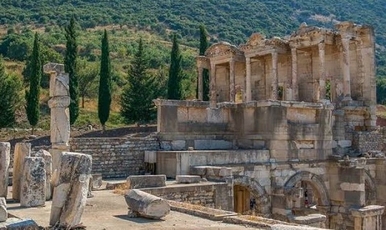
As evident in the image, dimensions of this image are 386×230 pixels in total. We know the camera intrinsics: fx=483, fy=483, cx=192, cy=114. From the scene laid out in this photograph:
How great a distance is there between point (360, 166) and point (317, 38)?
850cm

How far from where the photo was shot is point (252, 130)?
64.8 ft

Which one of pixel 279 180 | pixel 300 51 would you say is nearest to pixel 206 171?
pixel 279 180

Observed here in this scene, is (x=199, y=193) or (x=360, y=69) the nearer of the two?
(x=199, y=193)

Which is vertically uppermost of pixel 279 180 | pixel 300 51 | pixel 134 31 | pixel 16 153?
pixel 134 31

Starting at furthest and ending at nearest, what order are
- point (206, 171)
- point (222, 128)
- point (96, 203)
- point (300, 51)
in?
point (300, 51) < point (222, 128) < point (206, 171) < point (96, 203)

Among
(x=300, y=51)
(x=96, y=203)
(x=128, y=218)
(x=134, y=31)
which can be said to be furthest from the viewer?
(x=134, y=31)

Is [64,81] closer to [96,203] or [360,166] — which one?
[96,203]

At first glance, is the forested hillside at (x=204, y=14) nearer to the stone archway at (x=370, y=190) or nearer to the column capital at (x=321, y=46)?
the column capital at (x=321, y=46)

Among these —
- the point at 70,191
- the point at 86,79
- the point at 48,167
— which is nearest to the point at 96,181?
the point at 48,167

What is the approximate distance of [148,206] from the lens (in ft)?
31.9

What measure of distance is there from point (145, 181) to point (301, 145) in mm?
8591

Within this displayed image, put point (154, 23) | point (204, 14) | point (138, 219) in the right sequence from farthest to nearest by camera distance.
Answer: point (204, 14)
point (154, 23)
point (138, 219)

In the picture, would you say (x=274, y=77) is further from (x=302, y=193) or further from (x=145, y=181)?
(x=145, y=181)

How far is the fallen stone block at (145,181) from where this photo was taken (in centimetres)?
1352
